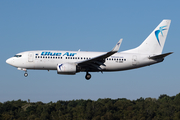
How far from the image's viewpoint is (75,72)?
43750 mm

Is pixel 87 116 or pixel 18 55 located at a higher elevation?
pixel 18 55

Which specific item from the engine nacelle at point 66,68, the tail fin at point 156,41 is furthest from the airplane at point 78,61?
the tail fin at point 156,41

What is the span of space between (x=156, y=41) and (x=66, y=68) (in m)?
16.0

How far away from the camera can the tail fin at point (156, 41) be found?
48.2 meters

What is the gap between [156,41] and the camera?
48688 millimetres

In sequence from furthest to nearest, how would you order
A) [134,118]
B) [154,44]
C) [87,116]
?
1. [87,116]
2. [134,118]
3. [154,44]

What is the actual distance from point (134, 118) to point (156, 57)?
69.0m

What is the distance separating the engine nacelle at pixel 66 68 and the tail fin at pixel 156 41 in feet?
35.7

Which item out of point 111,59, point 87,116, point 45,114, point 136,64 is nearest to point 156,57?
point 136,64

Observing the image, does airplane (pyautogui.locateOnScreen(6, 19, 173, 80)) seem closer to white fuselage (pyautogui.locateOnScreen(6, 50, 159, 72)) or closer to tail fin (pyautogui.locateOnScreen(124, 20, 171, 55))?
white fuselage (pyautogui.locateOnScreen(6, 50, 159, 72))

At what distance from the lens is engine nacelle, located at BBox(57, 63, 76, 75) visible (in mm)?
42781

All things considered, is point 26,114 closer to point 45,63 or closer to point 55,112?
point 55,112

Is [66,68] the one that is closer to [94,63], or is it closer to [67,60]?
[67,60]

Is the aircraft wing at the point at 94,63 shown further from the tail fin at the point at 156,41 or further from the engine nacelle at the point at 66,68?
the tail fin at the point at 156,41
